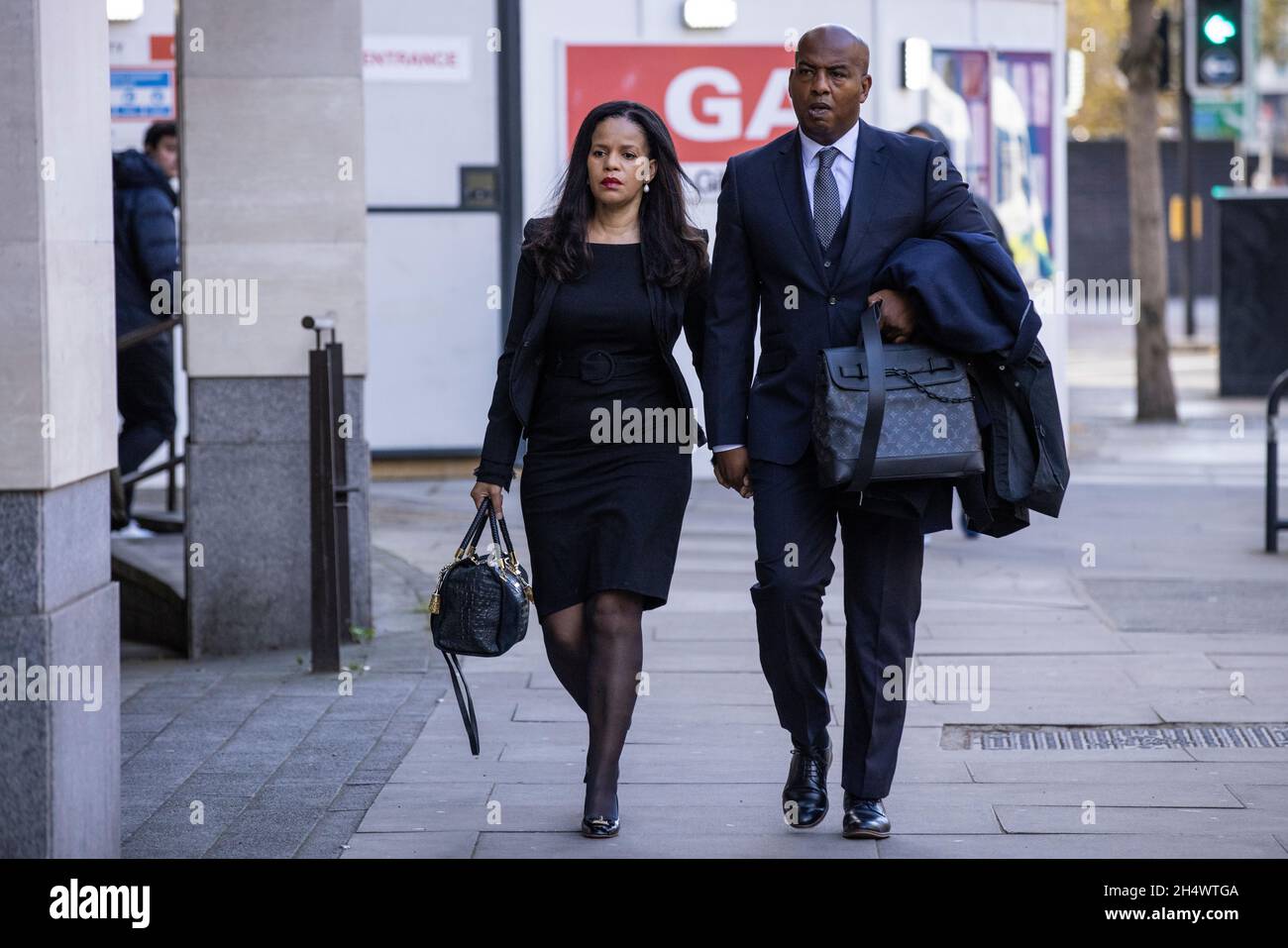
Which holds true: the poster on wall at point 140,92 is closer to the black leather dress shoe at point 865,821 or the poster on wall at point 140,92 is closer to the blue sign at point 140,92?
the blue sign at point 140,92

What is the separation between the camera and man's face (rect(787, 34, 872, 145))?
15.5ft

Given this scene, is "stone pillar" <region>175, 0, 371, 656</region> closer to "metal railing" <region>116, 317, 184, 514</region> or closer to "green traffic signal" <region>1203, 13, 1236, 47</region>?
"metal railing" <region>116, 317, 184, 514</region>

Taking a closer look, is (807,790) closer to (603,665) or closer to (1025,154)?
(603,665)

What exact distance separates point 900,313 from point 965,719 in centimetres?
201

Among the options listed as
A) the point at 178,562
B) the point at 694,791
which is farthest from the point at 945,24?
the point at 694,791

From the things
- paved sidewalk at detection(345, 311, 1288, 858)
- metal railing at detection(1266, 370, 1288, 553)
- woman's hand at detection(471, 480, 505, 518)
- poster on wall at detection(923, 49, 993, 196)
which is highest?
poster on wall at detection(923, 49, 993, 196)

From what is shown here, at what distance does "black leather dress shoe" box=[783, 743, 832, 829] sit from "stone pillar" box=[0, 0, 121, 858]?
1.69m

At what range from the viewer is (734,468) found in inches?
195

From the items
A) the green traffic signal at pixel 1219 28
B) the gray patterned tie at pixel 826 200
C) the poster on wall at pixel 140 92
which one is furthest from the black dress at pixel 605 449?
the green traffic signal at pixel 1219 28

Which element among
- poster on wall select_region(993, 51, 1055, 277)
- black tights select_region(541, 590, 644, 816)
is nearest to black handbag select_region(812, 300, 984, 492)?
black tights select_region(541, 590, 644, 816)

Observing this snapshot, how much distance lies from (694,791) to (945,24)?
29.4 ft

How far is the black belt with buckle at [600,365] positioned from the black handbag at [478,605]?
1.36 ft

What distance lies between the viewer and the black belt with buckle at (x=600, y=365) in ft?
16.4
